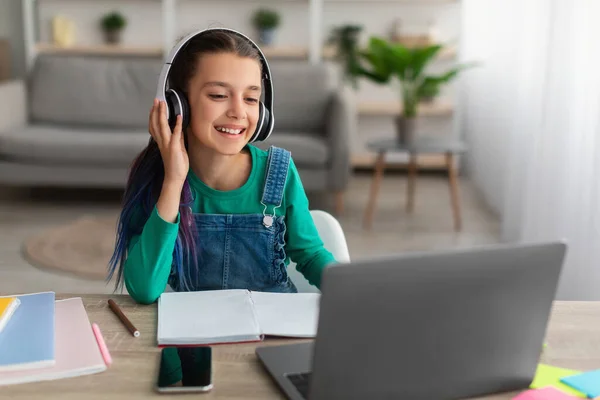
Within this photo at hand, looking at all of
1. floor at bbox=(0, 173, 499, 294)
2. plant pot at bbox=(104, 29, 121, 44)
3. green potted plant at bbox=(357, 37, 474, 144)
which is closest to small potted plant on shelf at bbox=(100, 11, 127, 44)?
plant pot at bbox=(104, 29, 121, 44)

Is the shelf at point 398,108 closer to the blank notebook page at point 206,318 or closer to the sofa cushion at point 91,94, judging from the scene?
the sofa cushion at point 91,94

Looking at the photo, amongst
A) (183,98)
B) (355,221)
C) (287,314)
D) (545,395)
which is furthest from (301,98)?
(545,395)

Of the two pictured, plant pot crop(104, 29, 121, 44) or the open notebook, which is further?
plant pot crop(104, 29, 121, 44)

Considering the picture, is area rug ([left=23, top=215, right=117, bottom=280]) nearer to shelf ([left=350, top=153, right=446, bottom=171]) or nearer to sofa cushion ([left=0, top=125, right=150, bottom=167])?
sofa cushion ([left=0, top=125, right=150, bottom=167])

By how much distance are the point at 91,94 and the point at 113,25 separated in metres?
1.10

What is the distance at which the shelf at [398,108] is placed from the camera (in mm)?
5348

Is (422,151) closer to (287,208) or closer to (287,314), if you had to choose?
(287,208)

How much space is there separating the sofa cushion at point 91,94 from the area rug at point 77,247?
0.82 m

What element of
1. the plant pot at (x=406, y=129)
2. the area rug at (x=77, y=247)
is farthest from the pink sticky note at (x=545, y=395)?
the plant pot at (x=406, y=129)

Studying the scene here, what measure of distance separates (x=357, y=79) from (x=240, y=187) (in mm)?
4269

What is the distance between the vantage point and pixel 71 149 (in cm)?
407

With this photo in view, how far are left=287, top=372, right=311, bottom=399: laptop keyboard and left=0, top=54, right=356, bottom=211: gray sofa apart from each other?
3135 mm

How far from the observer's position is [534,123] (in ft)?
11.0

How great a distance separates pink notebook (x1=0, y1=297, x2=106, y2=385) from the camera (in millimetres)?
864
